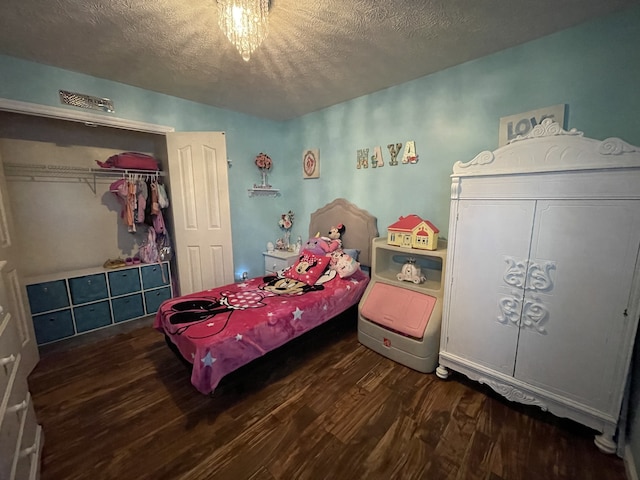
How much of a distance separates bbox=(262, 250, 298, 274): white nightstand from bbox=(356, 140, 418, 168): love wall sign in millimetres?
1482

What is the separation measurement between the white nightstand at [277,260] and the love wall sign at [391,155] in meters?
1.48

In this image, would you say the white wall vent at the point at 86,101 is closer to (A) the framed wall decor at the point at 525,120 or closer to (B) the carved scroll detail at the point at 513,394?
(A) the framed wall decor at the point at 525,120

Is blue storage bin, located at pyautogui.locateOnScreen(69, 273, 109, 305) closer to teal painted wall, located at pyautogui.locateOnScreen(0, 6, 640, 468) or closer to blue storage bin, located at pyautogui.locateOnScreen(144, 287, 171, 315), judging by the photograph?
blue storage bin, located at pyautogui.locateOnScreen(144, 287, 171, 315)

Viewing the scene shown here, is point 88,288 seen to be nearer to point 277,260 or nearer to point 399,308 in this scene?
point 277,260

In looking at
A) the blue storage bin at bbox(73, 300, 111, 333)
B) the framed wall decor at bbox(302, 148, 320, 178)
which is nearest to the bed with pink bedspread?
the framed wall decor at bbox(302, 148, 320, 178)

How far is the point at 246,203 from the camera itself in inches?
142

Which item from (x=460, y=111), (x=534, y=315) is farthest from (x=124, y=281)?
(x=460, y=111)

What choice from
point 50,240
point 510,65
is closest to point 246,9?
point 510,65

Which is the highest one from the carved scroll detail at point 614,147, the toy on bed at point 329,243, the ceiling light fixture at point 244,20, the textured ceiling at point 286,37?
the textured ceiling at point 286,37

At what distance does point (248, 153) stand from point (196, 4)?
2.04 meters

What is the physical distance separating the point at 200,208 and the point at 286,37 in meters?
1.95

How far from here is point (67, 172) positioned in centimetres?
264

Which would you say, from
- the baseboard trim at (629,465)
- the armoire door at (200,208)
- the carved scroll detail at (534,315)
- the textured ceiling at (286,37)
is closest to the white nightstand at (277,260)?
the armoire door at (200,208)

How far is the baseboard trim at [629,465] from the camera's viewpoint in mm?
1247
